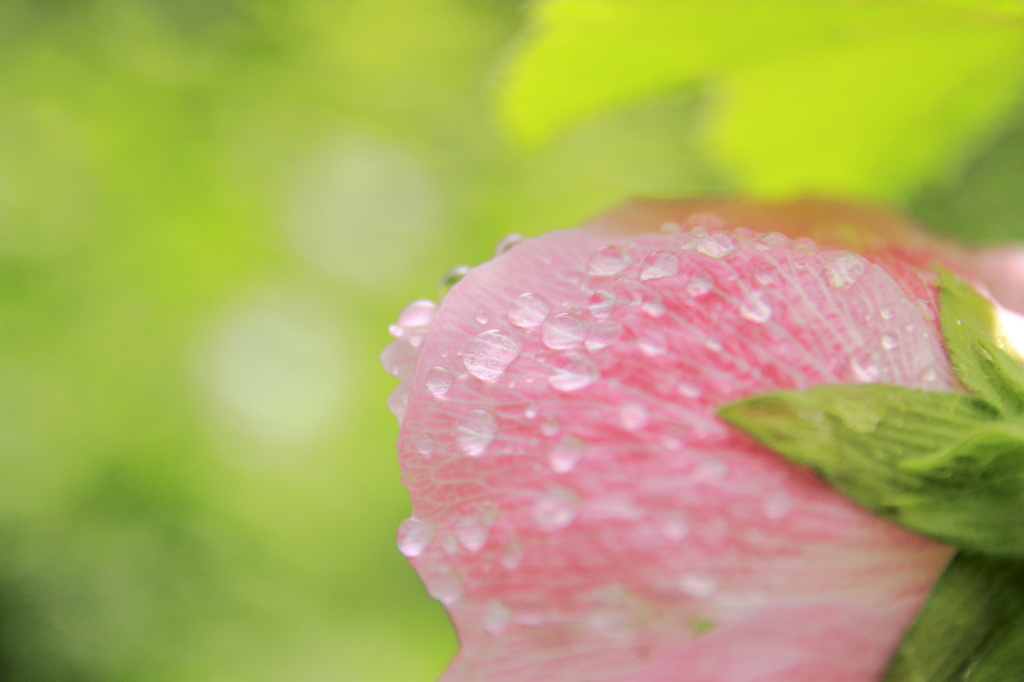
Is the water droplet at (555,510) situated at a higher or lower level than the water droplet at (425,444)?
lower

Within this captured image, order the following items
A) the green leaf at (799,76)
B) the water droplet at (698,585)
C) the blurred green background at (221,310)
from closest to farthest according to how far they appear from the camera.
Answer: the water droplet at (698,585) → the green leaf at (799,76) → the blurred green background at (221,310)

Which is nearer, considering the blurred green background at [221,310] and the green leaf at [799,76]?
the green leaf at [799,76]

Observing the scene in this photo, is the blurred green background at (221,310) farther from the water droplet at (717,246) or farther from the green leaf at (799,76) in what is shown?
the water droplet at (717,246)

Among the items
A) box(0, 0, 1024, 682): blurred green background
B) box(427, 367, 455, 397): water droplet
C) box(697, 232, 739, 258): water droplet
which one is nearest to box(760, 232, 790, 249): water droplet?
box(697, 232, 739, 258): water droplet

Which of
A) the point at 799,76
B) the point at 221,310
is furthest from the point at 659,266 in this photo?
the point at 221,310

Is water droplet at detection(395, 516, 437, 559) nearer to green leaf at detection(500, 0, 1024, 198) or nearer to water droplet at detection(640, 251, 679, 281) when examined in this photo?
water droplet at detection(640, 251, 679, 281)

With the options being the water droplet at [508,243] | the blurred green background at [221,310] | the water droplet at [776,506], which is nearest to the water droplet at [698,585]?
the water droplet at [776,506]
